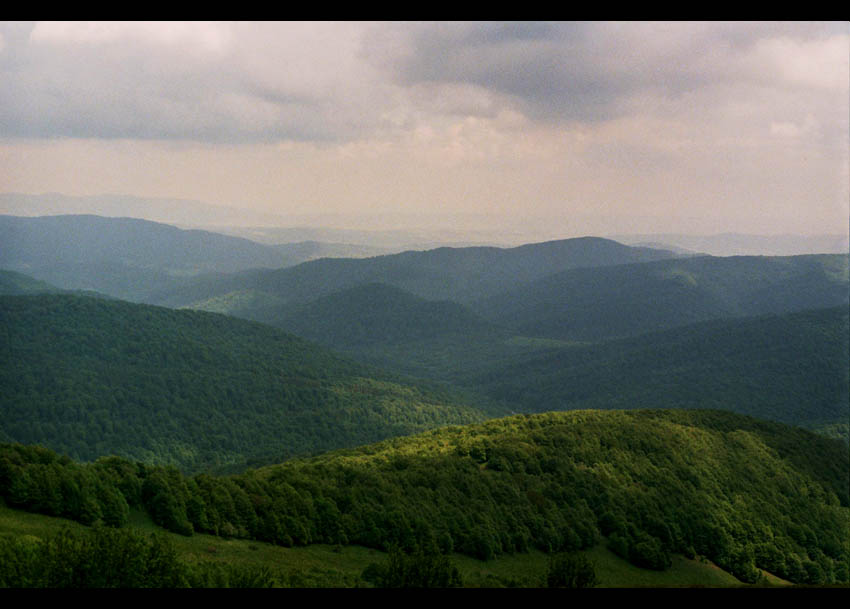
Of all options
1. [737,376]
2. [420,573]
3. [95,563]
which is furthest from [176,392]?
[737,376]

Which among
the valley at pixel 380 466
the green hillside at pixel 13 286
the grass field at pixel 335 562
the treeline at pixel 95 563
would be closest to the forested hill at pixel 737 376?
the valley at pixel 380 466

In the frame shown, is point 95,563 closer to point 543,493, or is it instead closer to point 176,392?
point 543,493

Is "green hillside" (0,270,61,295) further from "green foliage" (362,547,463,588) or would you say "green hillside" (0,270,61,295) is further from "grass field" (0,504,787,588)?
"green foliage" (362,547,463,588)

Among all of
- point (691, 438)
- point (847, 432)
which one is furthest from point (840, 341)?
point (691, 438)

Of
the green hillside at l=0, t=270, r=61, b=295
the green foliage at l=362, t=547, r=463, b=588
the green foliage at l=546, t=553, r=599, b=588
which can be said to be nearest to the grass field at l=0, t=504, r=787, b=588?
the green foliage at l=362, t=547, r=463, b=588

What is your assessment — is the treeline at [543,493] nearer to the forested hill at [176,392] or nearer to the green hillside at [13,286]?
the forested hill at [176,392]
